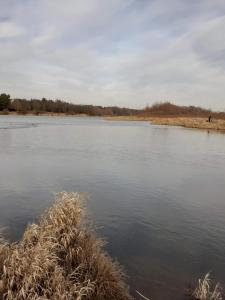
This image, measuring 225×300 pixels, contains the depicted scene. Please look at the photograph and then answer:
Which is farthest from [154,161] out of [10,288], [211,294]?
[10,288]

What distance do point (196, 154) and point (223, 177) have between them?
21.8 feet

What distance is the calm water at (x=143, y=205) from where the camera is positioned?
18.7 ft

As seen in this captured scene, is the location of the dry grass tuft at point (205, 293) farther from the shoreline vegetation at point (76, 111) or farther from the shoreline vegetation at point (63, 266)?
the shoreline vegetation at point (76, 111)

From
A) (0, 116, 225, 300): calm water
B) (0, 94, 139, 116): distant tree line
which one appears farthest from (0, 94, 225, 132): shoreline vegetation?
(0, 116, 225, 300): calm water

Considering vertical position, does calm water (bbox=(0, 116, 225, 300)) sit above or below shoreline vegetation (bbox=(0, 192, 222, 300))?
below

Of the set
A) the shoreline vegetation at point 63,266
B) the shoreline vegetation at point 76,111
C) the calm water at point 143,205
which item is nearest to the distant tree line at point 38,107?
the shoreline vegetation at point 76,111

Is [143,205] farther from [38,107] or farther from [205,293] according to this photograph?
[38,107]

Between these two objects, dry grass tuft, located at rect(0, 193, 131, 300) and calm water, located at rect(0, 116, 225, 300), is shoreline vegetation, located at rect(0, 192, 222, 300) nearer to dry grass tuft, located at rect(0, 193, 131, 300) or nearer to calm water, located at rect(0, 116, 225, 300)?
dry grass tuft, located at rect(0, 193, 131, 300)

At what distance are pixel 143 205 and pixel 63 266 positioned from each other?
14.9 feet

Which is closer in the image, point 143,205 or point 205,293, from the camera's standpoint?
point 205,293

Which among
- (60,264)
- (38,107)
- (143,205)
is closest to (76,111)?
(38,107)

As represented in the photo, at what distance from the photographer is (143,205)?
8922 mm

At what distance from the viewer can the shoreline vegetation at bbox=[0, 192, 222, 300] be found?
4.07 m

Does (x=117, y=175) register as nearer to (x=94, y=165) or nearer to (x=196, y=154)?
(x=94, y=165)
